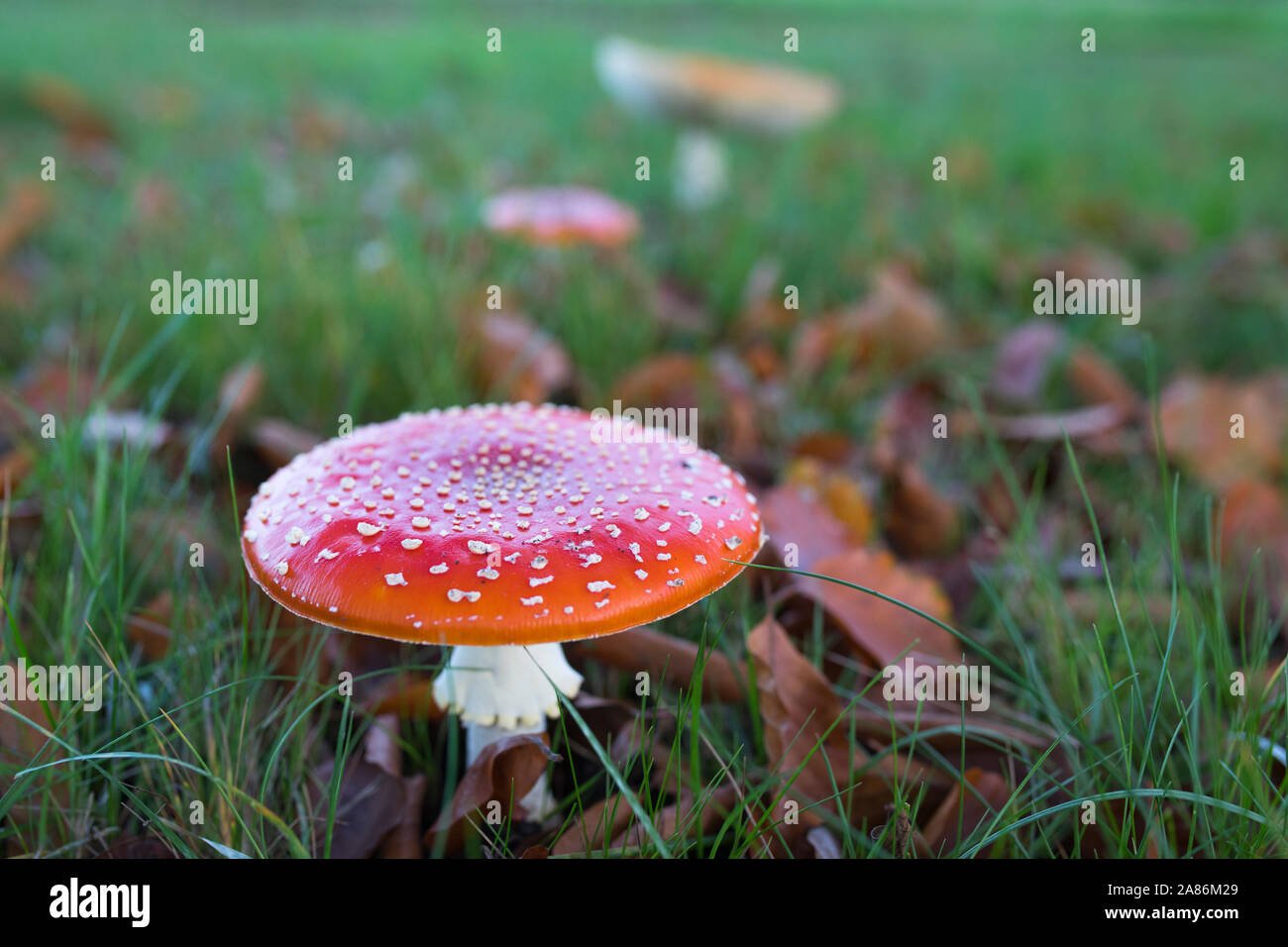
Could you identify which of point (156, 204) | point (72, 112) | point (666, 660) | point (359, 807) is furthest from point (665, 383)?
point (72, 112)

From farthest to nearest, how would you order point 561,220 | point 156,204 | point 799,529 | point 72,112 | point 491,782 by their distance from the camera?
1. point 72,112
2. point 156,204
3. point 561,220
4. point 799,529
5. point 491,782

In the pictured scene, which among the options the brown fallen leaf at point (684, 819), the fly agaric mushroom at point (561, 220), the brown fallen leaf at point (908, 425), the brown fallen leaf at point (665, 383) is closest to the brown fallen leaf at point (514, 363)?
the brown fallen leaf at point (665, 383)

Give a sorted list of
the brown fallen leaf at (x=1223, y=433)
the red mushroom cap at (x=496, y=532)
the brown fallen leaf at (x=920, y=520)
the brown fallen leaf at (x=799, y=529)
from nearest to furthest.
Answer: the red mushroom cap at (x=496, y=532), the brown fallen leaf at (x=799, y=529), the brown fallen leaf at (x=920, y=520), the brown fallen leaf at (x=1223, y=433)

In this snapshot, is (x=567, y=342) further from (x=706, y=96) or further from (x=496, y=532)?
(x=706, y=96)

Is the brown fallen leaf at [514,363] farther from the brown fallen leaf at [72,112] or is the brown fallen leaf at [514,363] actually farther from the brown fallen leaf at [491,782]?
the brown fallen leaf at [72,112]

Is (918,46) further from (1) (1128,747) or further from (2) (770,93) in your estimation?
(1) (1128,747)

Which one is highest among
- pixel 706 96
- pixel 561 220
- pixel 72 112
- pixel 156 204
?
pixel 72 112
